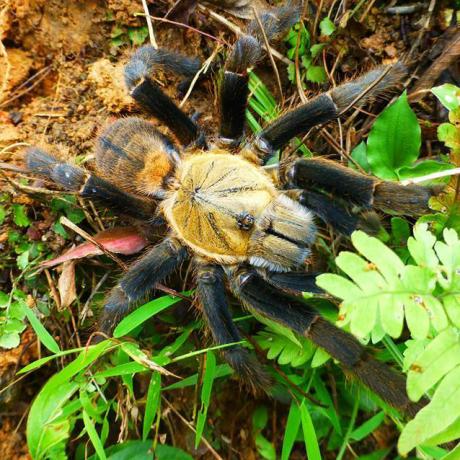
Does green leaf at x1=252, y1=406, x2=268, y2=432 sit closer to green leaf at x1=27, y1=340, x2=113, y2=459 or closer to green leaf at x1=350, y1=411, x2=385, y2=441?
green leaf at x1=350, y1=411, x2=385, y2=441

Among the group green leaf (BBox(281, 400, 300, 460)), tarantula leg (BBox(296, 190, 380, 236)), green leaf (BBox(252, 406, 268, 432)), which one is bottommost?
green leaf (BBox(252, 406, 268, 432))

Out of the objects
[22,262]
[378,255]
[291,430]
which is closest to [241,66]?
[378,255]

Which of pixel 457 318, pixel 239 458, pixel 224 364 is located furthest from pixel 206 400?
pixel 457 318

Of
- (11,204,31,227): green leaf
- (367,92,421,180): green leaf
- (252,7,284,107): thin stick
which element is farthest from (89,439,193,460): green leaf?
(252,7,284,107): thin stick

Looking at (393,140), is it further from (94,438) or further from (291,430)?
(94,438)

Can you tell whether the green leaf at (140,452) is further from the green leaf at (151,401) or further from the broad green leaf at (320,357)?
the broad green leaf at (320,357)

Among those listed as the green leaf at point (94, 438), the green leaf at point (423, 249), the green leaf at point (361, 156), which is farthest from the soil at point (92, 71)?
the green leaf at point (423, 249)
